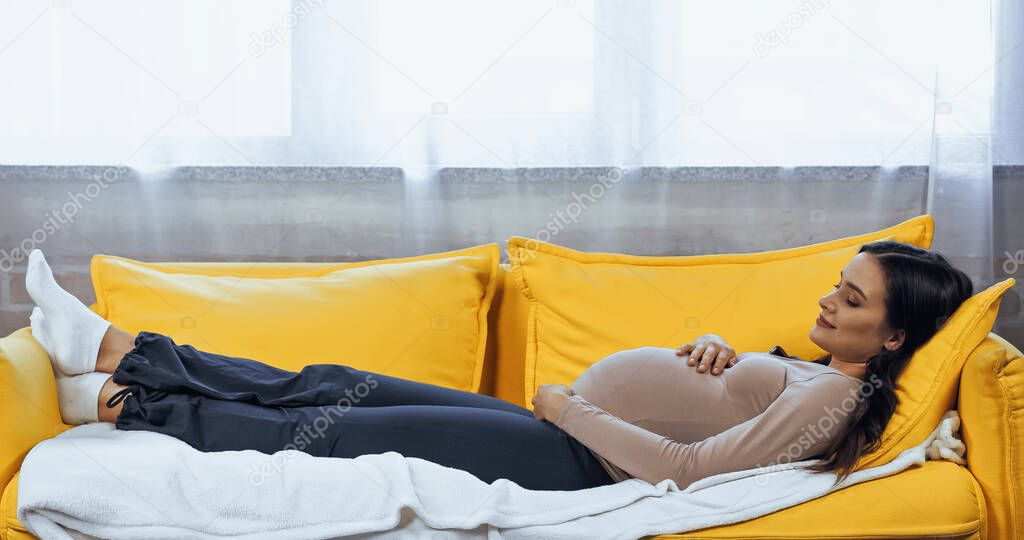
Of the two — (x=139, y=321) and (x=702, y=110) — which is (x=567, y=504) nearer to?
(x=139, y=321)

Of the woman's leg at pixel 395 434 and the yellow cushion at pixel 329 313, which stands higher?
the yellow cushion at pixel 329 313

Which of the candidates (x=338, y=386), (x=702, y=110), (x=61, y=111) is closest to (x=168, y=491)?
(x=338, y=386)

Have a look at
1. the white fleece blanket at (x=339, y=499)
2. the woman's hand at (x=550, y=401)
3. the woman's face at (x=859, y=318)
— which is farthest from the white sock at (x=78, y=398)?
the woman's face at (x=859, y=318)

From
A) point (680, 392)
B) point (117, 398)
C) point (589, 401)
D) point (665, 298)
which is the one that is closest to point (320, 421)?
point (117, 398)

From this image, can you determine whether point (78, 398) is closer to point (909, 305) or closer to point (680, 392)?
point (680, 392)

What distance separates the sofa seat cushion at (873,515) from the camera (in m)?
1.28

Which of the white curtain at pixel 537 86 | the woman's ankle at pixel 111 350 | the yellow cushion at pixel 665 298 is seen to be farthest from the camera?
the white curtain at pixel 537 86

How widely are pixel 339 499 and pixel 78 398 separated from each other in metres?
0.59

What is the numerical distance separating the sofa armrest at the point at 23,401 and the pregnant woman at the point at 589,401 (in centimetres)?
4

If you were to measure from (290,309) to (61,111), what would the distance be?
37.9 inches

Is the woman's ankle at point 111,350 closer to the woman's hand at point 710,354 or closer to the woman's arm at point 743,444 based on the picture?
the woman's arm at point 743,444

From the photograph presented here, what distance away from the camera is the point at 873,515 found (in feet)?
4.23

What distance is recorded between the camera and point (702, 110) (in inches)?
87.0

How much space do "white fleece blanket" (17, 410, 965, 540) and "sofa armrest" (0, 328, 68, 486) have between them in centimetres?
5
